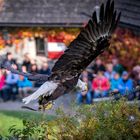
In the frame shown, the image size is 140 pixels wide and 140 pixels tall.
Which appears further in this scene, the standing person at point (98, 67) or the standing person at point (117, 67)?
the standing person at point (98, 67)

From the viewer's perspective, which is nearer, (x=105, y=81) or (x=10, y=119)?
(x=10, y=119)

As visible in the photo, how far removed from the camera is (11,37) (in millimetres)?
24578

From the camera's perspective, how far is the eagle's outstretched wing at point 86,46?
828cm

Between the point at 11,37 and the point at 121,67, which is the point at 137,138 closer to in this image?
the point at 121,67

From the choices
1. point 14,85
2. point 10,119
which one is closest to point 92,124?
point 10,119

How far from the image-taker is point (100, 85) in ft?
60.1

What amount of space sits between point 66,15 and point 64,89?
15209 mm

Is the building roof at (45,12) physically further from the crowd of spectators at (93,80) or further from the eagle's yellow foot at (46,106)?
the eagle's yellow foot at (46,106)

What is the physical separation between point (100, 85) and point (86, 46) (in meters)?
9.87

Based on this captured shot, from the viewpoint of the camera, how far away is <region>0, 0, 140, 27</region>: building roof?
23456 mm

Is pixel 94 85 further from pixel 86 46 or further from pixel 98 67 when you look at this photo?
pixel 86 46

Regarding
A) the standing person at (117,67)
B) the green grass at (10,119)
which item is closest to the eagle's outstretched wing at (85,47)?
the green grass at (10,119)

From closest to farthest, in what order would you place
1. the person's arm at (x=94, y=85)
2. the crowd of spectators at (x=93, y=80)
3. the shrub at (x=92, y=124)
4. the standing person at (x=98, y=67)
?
1. the shrub at (x=92, y=124)
2. the crowd of spectators at (x=93, y=80)
3. the person's arm at (x=94, y=85)
4. the standing person at (x=98, y=67)

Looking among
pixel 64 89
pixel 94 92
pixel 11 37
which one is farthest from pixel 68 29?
pixel 64 89
